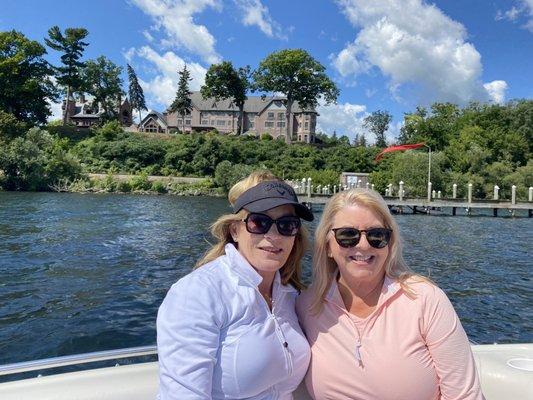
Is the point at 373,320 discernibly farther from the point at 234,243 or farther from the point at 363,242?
the point at 234,243

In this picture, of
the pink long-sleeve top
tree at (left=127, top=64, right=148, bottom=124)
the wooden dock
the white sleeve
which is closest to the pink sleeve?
the pink long-sleeve top

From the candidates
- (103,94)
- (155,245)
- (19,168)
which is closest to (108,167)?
(19,168)

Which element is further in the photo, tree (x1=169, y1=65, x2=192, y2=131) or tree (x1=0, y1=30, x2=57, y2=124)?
tree (x1=169, y1=65, x2=192, y2=131)

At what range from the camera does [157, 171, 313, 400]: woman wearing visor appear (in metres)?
1.88

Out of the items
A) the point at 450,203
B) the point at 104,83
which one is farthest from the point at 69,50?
the point at 450,203

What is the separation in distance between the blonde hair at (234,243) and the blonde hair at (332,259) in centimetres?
11

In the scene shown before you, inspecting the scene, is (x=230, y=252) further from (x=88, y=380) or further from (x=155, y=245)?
(x=155, y=245)

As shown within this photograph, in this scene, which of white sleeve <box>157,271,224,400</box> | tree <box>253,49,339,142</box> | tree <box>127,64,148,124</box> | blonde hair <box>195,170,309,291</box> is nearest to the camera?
white sleeve <box>157,271,224,400</box>

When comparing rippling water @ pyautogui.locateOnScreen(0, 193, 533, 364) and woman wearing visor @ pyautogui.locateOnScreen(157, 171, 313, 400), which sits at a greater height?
woman wearing visor @ pyautogui.locateOnScreen(157, 171, 313, 400)

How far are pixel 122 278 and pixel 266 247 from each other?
919cm

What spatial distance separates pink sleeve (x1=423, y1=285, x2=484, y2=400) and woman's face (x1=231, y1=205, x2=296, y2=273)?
2.58ft

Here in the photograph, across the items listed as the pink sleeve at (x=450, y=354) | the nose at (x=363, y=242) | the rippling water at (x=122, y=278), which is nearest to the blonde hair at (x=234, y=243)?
the nose at (x=363, y=242)

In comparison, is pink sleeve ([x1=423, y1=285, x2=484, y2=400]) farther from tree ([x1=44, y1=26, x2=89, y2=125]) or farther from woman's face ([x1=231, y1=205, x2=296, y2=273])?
tree ([x1=44, y1=26, x2=89, y2=125])

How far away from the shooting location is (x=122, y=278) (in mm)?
10695
